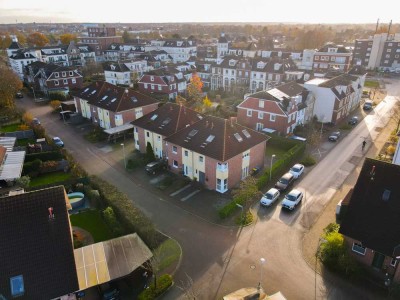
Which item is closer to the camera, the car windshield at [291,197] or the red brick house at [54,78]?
the car windshield at [291,197]

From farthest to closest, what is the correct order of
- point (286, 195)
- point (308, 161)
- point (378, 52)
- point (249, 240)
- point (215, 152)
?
1. point (378, 52)
2. point (308, 161)
3. point (215, 152)
4. point (286, 195)
5. point (249, 240)

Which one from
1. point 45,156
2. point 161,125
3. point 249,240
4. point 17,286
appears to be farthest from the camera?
point 45,156

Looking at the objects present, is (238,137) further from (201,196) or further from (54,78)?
(54,78)

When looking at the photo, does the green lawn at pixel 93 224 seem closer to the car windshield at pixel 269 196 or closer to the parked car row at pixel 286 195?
the parked car row at pixel 286 195

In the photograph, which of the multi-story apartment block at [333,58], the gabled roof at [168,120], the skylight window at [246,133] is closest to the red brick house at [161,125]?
the gabled roof at [168,120]

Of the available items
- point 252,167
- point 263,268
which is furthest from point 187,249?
point 252,167

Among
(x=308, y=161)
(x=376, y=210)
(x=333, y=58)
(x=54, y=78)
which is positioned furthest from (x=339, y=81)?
(x=54, y=78)

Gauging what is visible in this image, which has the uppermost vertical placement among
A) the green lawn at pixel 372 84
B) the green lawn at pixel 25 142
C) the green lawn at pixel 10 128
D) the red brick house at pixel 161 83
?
the red brick house at pixel 161 83

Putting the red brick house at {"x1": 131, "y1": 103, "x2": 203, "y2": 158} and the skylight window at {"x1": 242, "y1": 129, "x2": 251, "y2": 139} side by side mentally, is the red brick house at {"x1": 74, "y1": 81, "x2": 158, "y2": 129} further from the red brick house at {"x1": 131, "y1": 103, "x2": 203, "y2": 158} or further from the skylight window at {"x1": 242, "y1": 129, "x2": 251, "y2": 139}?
the skylight window at {"x1": 242, "y1": 129, "x2": 251, "y2": 139}
